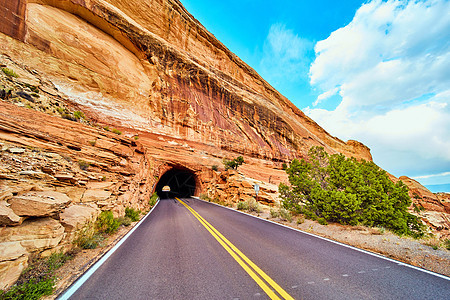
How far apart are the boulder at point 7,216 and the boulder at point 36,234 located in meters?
0.11

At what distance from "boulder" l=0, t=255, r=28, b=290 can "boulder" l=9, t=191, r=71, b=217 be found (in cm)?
104

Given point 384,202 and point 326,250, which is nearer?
point 326,250

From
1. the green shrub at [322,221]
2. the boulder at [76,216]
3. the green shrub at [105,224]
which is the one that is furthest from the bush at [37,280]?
the green shrub at [322,221]

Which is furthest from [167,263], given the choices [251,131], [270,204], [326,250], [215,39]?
[215,39]

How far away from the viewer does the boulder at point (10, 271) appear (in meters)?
2.61

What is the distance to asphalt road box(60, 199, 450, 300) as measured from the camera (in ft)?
9.03

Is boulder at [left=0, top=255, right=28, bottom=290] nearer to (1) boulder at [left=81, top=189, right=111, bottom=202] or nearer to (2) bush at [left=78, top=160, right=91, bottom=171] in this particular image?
(1) boulder at [left=81, top=189, right=111, bottom=202]

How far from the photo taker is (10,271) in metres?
2.75

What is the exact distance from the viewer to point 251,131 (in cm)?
4006

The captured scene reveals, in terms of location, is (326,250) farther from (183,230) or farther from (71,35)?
(71,35)

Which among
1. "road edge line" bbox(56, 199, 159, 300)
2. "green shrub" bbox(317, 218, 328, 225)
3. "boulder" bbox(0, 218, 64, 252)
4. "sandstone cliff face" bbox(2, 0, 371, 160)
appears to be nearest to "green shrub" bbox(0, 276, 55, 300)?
"road edge line" bbox(56, 199, 159, 300)

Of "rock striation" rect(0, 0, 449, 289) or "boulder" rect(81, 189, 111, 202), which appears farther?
"boulder" rect(81, 189, 111, 202)

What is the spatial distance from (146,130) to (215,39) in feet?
107

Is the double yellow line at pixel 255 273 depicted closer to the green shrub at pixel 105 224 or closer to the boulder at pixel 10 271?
the boulder at pixel 10 271
